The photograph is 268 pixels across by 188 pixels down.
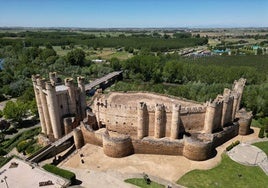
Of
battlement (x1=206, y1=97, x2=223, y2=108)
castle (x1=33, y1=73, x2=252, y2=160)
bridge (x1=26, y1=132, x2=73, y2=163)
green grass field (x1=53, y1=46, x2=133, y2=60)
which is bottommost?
green grass field (x1=53, y1=46, x2=133, y2=60)

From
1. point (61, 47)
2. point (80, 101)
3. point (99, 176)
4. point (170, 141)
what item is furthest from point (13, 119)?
point (61, 47)

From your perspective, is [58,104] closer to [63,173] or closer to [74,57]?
[63,173]

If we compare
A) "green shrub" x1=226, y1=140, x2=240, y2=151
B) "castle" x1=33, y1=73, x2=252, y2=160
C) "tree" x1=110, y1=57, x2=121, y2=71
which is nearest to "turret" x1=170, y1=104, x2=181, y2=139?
"castle" x1=33, y1=73, x2=252, y2=160

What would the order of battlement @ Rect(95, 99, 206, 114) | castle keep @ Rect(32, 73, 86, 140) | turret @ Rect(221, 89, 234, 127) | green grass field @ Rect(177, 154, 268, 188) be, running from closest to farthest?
green grass field @ Rect(177, 154, 268, 188)
battlement @ Rect(95, 99, 206, 114)
castle keep @ Rect(32, 73, 86, 140)
turret @ Rect(221, 89, 234, 127)

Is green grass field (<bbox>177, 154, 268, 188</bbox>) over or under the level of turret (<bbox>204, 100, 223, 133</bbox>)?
under

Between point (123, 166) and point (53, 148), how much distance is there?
11.4 meters

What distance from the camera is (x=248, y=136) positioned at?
4291 cm

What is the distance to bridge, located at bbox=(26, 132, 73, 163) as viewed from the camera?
3516cm

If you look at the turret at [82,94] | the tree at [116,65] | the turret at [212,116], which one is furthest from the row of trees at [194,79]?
the turret at [82,94]

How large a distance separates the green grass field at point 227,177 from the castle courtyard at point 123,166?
46.3 inches

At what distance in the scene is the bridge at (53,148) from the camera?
35.2m

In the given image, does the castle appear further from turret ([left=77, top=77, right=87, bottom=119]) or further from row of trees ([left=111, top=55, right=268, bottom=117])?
row of trees ([left=111, top=55, right=268, bottom=117])

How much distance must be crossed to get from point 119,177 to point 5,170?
14.2m

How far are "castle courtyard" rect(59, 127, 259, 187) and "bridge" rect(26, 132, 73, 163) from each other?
2.48 m
